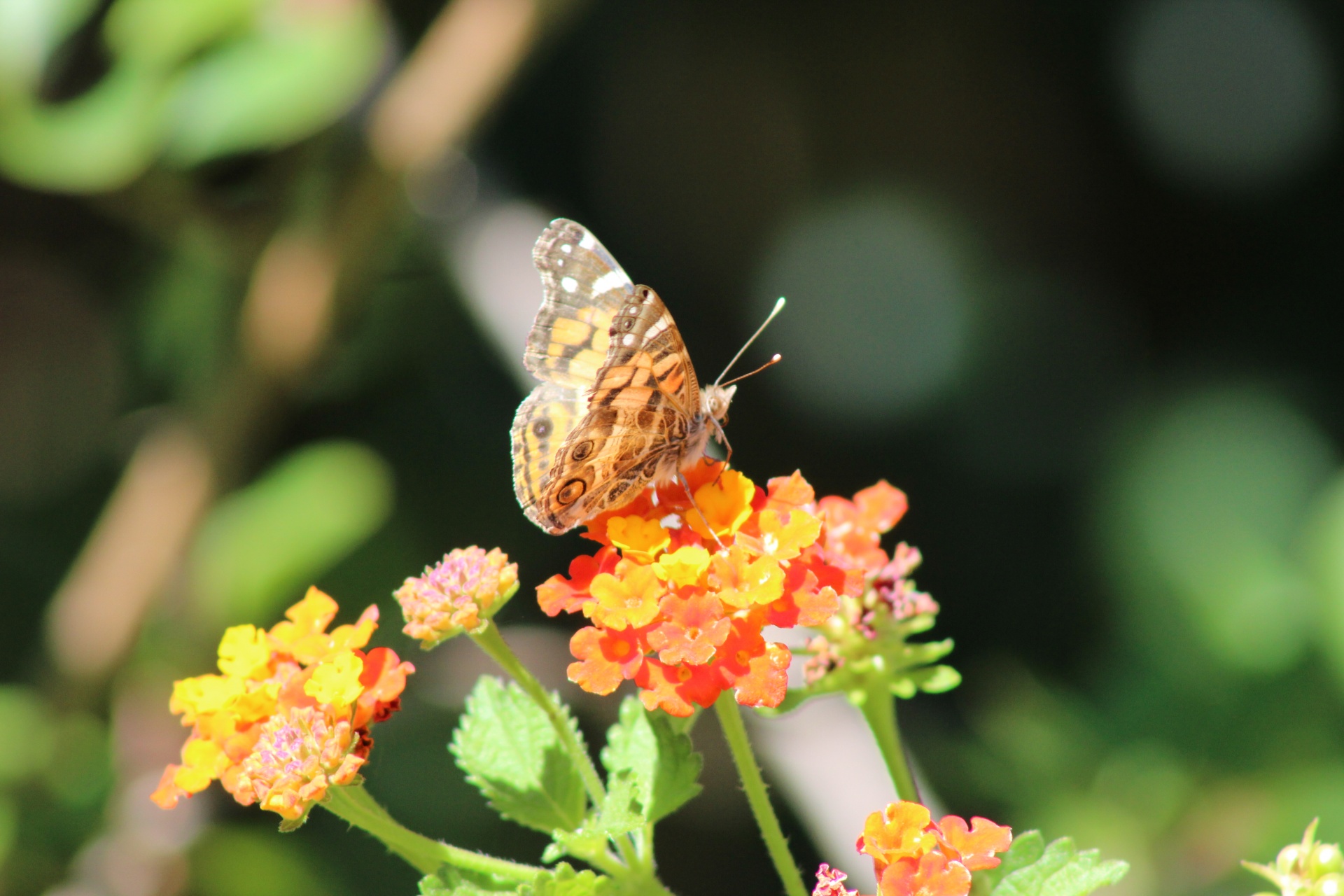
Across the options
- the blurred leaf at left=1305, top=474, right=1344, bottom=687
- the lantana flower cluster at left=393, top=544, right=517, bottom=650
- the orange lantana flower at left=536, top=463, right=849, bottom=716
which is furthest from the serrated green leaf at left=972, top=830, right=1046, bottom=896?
the blurred leaf at left=1305, top=474, right=1344, bottom=687

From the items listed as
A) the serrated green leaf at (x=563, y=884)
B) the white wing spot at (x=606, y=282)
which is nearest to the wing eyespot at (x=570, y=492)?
the white wing spot at (x=606, y=282)

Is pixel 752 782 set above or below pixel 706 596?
below

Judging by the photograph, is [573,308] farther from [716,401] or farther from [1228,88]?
[1228,88]

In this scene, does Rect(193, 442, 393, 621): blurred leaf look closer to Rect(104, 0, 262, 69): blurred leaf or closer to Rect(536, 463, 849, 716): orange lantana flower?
Rect(104, 0, 262, 69): blurred leaf

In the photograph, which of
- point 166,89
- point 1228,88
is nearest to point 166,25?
point 166,89

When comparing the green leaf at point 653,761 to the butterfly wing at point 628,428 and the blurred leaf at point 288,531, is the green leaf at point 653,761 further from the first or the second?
the blurred leaf at point 288,531
